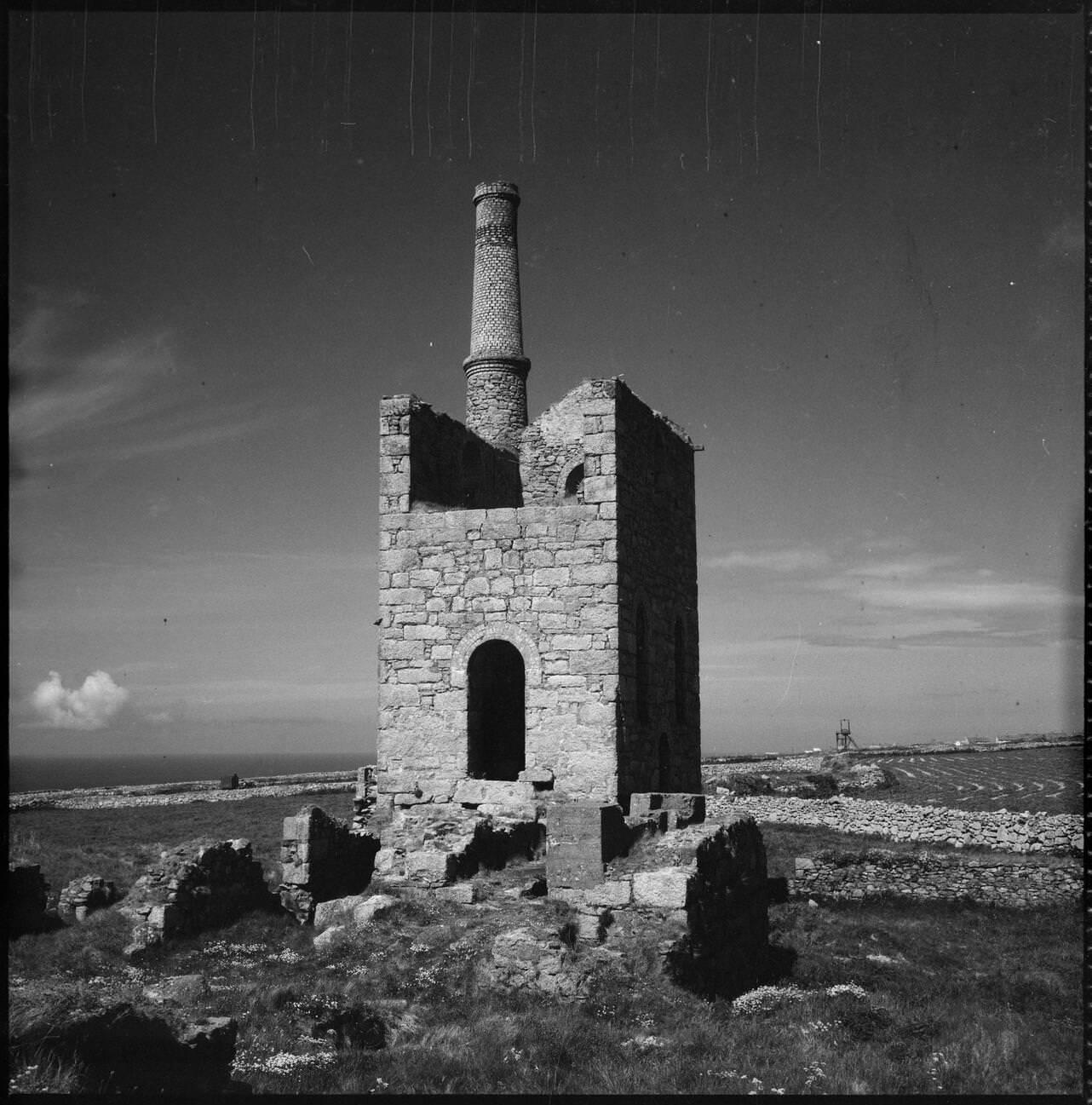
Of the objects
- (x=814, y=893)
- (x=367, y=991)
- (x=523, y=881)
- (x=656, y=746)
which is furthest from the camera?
(x=814, y=893)

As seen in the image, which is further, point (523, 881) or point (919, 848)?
point (919, 848)

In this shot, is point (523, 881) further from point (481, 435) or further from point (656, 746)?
point (481, 435)

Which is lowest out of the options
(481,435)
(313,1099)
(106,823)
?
(106,823)

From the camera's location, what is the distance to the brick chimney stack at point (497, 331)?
884 inches

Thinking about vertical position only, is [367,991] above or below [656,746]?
below

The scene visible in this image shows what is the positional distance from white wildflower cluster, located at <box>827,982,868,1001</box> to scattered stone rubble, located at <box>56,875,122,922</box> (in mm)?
Result: 10056

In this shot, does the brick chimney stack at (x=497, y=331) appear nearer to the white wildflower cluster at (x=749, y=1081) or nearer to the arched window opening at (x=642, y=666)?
the arched window opening at (x=642, y=666)

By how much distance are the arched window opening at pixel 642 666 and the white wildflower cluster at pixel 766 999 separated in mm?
5213

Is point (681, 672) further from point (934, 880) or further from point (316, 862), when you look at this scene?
point (316, 862)

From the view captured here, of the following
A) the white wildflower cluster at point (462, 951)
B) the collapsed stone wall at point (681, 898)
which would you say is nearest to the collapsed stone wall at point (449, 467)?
the collapsed stone wall at point (681, 898)

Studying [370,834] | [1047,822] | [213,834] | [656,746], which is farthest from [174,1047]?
[1047,822]

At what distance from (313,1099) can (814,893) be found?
45.7 feet

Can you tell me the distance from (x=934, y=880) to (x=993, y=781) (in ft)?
67.2

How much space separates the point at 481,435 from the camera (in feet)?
71.4
